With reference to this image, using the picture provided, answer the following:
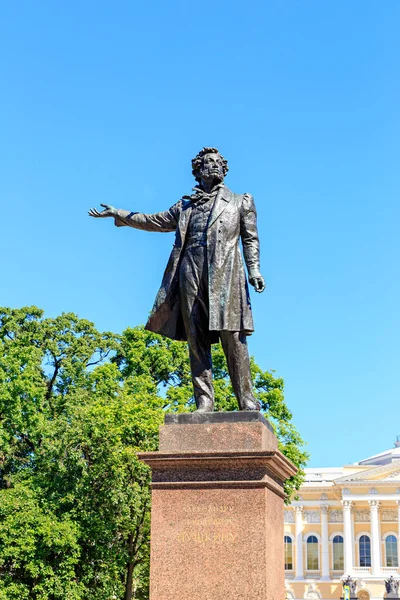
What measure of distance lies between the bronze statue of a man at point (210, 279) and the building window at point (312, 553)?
6985 centimetres

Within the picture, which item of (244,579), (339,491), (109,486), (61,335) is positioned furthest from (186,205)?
(339,491)

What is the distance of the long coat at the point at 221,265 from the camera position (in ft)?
25.7

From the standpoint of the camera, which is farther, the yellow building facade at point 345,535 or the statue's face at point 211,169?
the yellow building facade at point 345,535

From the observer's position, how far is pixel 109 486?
25391mm

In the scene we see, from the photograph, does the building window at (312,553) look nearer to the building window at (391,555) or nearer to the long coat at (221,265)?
the building window at (391,555)

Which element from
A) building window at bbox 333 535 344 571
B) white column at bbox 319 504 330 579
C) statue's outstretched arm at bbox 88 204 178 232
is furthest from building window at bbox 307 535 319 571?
statue's outstretched arm at bbox 88 204 178 232

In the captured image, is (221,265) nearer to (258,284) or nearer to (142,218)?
(258,284)

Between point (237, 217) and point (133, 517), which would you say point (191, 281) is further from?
point (133, 517)

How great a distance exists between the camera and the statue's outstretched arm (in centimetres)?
845

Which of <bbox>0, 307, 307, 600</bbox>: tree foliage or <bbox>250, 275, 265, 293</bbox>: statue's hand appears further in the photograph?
<bbox>0, 307, 307, 600</bbox>: tree foliage

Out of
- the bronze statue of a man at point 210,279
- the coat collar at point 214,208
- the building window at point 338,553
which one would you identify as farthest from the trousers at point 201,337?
the building window at point 338,553

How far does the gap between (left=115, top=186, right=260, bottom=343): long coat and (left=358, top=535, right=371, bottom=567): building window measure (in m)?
68.2

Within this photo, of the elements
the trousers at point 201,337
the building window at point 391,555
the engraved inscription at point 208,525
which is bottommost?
the engraved inscription at point 208,525

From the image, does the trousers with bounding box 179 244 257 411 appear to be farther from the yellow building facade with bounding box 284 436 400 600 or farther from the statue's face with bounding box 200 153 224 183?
the yellow building facade with bounding box 284 436 400 600
